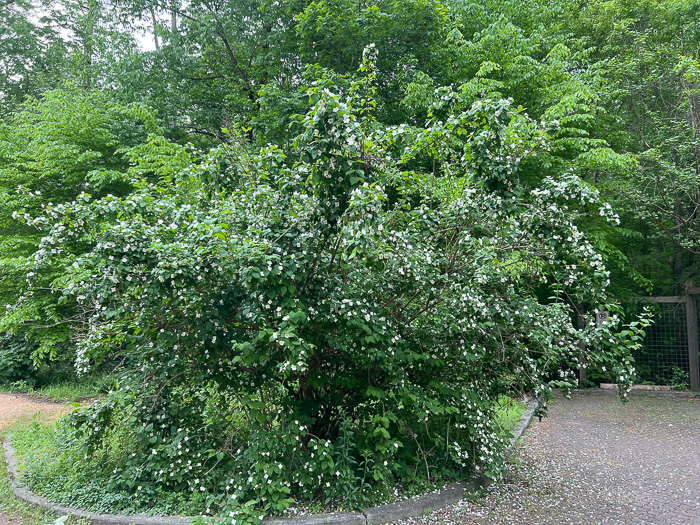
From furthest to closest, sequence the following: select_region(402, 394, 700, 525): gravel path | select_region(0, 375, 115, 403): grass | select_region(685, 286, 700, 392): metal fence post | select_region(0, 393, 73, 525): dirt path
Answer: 1. select_region(685, 286, 700, 392): metal fence post
2. select_region(0, 375, 115, 403): grass
3. select_region(0, 393, 73, 525): dirt path
4. select_region(402, 394, 700, 525): gravel path

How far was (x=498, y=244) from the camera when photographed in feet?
13.7

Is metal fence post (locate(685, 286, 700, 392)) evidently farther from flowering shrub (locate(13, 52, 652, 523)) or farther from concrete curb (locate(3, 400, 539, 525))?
concrete curb (locate(3, 400, 539, 525))

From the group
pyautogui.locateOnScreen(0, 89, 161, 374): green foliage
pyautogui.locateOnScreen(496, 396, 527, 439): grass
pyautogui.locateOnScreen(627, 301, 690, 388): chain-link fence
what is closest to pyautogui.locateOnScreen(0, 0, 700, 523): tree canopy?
pyautogui.locateOnScreen(496, 396, 527, 439): grass

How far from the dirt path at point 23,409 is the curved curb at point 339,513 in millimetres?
3075

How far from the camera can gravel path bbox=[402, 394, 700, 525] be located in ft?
13.2

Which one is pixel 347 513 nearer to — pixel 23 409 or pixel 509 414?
pixel 509 414

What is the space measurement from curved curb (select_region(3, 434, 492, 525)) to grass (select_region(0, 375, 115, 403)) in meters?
5.30

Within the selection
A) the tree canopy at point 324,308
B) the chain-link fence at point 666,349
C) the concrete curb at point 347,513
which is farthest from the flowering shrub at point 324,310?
the chain-link fence at point 666,349

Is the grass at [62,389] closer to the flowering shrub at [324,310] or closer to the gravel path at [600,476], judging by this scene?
the flowering shrub at [324,310]

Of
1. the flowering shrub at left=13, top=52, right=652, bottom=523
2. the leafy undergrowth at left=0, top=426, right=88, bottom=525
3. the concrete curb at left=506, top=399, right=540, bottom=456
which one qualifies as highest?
the flowering shrub at left=13, top=52, right=652, bottom=523

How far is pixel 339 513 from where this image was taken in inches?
147

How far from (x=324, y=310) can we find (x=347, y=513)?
1.57m

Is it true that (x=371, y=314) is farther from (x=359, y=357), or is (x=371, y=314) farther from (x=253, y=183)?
(x=253, y=183)

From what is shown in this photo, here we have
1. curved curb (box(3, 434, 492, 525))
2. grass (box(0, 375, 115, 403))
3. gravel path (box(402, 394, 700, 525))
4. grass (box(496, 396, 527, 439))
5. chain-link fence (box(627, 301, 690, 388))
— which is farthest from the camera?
chain-link fence (box(627, 301, 690, 388))
